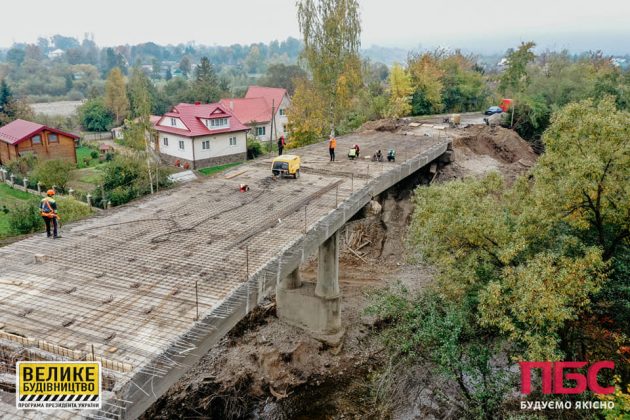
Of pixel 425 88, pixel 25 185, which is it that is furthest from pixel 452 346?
pixel 425 88

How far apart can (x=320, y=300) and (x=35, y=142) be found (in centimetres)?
3868

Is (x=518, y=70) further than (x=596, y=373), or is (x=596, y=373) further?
(x=518, y=70)

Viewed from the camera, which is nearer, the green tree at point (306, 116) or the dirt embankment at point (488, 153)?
the dirt embankment at point (488, 153)

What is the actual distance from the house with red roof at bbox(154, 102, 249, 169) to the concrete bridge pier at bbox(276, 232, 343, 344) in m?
27.4

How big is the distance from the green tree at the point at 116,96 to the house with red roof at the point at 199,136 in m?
29.7

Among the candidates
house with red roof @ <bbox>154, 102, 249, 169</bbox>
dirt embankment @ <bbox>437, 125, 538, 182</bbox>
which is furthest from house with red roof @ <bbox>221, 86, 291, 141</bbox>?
dirt embankment @ <bbox>437, 125, 538, 182</bbox>

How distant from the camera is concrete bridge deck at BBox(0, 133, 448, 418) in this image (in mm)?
11516

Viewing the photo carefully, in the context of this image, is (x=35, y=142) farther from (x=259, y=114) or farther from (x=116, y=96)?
(x=116, y=96)

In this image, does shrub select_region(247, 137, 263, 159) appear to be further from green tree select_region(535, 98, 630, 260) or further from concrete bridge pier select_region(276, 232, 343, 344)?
green tree select_region(535, 98, 630, 260)

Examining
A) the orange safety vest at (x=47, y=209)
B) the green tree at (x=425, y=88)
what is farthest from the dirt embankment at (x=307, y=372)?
the green tree at (x=425, y=88)

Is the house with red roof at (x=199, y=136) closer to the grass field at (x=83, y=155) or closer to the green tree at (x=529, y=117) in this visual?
the grass field at (x=83, y=155)

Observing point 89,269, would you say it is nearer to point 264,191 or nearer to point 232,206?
point 232,206

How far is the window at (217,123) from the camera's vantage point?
167ft

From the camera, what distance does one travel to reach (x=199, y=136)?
162 ft
